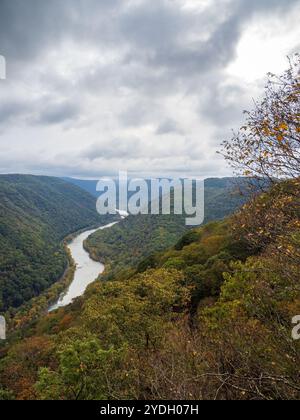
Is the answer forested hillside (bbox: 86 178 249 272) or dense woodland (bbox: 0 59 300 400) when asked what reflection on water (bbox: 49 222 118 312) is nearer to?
forested hillside (bbox: 86 178 249 272)

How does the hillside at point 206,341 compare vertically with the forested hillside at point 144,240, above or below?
above

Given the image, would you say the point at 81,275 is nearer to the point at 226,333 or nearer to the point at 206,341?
the point at 206,341

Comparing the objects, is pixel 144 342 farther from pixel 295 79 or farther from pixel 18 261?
pixel 18 261

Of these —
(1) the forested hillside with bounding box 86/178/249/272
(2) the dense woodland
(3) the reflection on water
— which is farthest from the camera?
(1) the forested hillside with bounding box 86/178/249/272

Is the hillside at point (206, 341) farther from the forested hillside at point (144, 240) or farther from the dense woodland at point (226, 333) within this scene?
the forested hillside at point (144, 240)

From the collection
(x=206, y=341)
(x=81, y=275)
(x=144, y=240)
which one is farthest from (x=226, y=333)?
(x=144, y=240)

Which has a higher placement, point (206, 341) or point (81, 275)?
point (206, 341)

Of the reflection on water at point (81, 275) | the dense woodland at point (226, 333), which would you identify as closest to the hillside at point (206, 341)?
the dense woodland at point (226, 333)

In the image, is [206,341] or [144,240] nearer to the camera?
[206,341]

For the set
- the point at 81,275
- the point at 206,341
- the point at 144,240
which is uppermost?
the point at 206,341

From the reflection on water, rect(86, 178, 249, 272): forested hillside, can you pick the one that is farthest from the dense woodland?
rect(86, 178, 249, 272): forested hillside

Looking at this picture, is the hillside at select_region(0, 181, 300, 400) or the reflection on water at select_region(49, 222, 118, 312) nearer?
the hillside at select_region(0, 181, 300, 400)

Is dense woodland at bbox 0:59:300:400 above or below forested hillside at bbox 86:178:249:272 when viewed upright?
above
